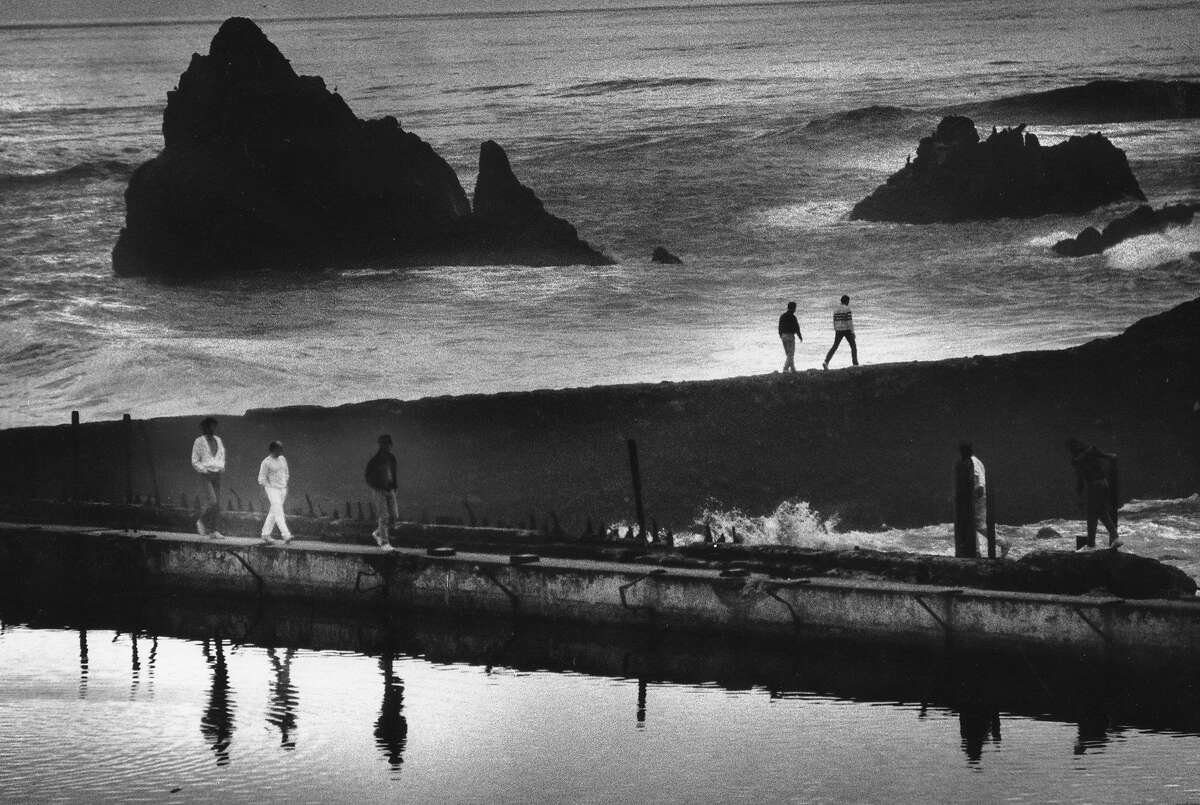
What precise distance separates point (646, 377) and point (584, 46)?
20.9 meters

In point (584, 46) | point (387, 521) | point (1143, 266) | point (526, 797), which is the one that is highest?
point (584, 46)

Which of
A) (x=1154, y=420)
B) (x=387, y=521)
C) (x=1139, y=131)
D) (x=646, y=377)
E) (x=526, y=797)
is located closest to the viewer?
(x=526, y=797)

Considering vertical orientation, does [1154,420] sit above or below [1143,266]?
below

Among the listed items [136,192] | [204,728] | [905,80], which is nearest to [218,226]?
[136,192]

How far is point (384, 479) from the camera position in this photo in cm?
2220

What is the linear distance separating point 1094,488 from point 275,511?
9.65m

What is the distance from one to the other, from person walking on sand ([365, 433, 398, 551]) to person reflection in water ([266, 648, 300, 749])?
7.20ft

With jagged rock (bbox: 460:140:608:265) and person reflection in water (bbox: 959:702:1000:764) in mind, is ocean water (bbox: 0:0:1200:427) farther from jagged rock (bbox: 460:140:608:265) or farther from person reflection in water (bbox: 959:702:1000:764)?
person reflection in water (bbox: 959:702:1000:764)

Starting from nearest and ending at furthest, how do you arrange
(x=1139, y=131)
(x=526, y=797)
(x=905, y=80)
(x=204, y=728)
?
1. (x=526, y=797)
2. (x=204, y=728)
3. (x=1139, y=131)
4. (x=905, y=80)

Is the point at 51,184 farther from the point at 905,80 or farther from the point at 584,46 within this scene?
the point at 905,80

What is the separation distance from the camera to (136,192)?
5178 cm

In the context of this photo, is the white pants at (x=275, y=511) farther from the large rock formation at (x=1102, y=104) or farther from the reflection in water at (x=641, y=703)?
the large rock formation at (x=1102, y=104)

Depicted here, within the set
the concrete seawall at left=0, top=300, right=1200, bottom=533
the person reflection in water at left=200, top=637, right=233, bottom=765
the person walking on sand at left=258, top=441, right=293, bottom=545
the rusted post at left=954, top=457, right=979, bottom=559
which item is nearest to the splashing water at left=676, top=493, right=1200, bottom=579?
the concrete seawall at left=0, top=300, right=1200, bottom=533

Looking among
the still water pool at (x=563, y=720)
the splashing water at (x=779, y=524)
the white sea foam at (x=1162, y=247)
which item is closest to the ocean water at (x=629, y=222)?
the white sea foam at (x=1162, y=247)
